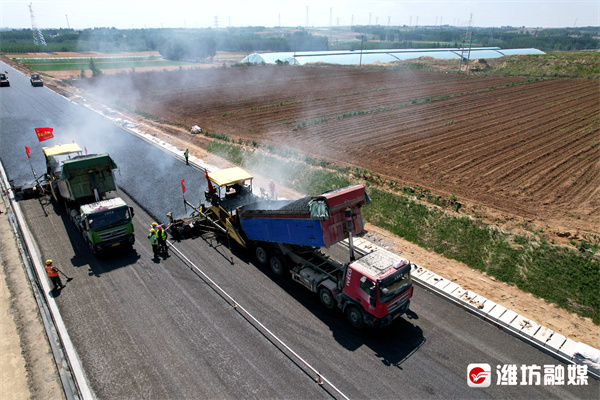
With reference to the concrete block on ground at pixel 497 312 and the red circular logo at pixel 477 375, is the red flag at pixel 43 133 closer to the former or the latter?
the red circular logo at pixel 477 375

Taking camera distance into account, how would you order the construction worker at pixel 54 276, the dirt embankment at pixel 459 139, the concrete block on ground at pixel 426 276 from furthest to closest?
the dirt embankment at pixel 459 139 → the concrete block on ground at pixel 426 276 → the construction worker at pixel 54 276

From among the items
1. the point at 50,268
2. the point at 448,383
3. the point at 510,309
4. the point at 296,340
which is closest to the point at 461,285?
the point at 510,309

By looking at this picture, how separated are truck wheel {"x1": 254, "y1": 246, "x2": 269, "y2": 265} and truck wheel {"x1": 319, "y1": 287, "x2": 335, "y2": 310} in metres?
3.08

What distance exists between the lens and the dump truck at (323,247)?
10.4 metres

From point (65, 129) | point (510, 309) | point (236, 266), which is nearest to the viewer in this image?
point (510, 309)

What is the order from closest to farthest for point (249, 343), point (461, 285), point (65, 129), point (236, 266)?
point (249, 343) → point (461, 285) → point (236, 266) → point (65, 129)

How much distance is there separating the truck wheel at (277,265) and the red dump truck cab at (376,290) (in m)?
3.12

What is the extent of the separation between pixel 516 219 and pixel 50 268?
65.5 ft

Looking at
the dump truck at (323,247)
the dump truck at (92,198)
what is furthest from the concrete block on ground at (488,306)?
the dump truck at (92,198)

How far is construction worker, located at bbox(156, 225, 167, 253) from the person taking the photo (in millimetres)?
14383

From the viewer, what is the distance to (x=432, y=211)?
18.1 metres

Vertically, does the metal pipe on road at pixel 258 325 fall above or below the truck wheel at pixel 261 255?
below

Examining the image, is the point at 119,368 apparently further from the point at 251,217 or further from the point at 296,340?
the point at 251,217

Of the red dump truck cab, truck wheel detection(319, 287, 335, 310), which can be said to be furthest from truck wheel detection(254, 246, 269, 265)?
the red dump truck cab
